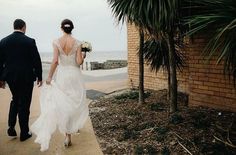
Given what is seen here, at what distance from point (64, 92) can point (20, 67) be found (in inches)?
35.0

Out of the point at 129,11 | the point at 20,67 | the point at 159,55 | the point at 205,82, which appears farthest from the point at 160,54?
the point at 20,67

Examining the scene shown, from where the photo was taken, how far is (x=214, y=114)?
6234 millimetres

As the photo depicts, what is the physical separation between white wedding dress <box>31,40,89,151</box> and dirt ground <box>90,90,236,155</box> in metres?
0.63

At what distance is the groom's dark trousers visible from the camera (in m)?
5.81

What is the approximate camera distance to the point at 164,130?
5.55 m

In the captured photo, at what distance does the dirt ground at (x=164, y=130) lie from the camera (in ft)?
15.8

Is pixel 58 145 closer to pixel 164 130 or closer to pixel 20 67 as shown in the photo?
pixel 20 67

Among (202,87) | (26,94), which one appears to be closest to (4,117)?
(26,94)

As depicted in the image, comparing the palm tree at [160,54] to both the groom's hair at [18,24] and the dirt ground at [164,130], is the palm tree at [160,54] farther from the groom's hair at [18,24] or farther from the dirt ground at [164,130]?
the groom's hair at [18,24]

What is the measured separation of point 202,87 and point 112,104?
251 centimetres

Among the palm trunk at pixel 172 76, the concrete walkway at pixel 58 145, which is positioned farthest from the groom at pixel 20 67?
the palm trunk at pixel 172 76

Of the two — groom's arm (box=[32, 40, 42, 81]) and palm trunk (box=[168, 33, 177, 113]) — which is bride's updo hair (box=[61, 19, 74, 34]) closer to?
groom's arm (box=[32, 40, 42, 81])

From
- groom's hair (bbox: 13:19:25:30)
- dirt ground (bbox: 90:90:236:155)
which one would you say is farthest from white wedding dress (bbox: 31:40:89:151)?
groom's hair (bbox: 13:19:25:30)

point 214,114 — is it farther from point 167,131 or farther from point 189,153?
point 189,153
